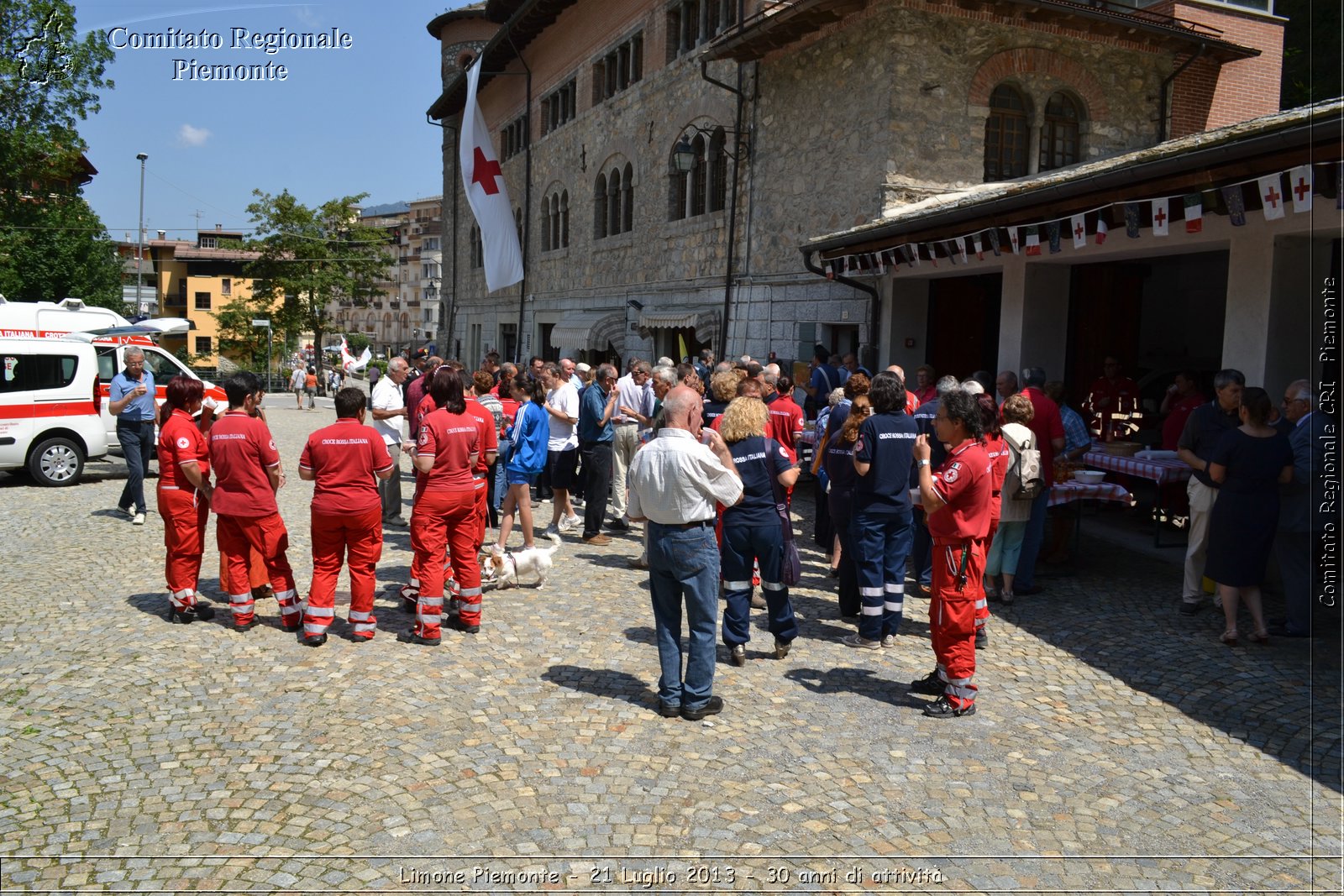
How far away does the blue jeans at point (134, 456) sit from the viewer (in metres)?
11.1

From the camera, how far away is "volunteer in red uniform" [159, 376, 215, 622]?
278 inches

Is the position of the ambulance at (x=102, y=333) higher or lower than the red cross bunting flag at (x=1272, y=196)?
lower

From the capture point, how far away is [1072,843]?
166 inches

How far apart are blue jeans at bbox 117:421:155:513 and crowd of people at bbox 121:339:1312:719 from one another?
4123mm

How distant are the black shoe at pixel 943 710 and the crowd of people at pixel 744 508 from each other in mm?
13

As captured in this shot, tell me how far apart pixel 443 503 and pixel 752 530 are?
7.10 feet

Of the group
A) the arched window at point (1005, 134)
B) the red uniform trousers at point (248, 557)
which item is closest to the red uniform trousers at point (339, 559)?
the red uniform trousers at point (248, 557)

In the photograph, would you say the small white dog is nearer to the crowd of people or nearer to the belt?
the crowd of people

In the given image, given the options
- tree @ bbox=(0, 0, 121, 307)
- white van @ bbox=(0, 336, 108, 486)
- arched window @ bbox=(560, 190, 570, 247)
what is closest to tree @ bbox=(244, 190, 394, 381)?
tree @ bbox=(0, 0, 121, 307)

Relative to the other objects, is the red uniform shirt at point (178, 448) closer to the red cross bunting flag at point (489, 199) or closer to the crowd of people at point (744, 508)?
the crowd of people at point (744, 508)

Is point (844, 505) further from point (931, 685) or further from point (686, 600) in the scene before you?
point (686, 600)

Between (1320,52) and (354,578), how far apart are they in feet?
82.9

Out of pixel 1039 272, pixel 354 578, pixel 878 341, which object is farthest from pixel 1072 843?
pixel 878 341

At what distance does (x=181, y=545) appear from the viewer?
7.09 meters
